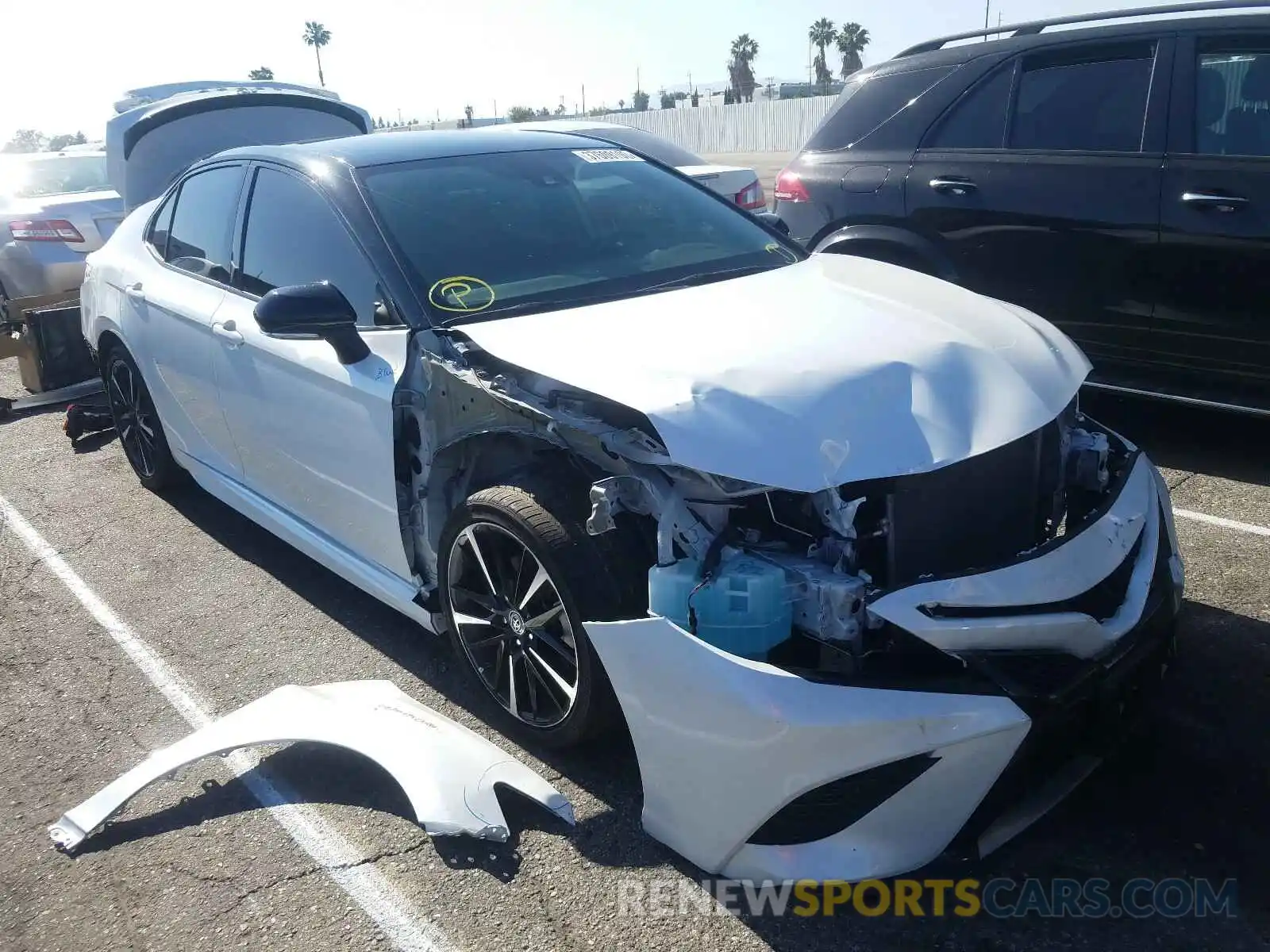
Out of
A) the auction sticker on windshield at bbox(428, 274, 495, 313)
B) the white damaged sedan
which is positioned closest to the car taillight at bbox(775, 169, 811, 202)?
the white damaged sedan

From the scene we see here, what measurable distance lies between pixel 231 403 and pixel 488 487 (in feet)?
5.20

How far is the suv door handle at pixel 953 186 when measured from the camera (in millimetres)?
5266

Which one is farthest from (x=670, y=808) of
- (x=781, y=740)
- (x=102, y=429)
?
(x=102, y=429)

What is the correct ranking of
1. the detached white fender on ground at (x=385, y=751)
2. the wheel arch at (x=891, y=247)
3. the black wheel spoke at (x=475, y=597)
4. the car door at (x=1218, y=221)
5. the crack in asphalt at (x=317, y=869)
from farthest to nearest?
the wheel arch at (x=891, y=247) < the car door at (x=1218, y=221) < the black wheel spoke at (x=475, y=597) < the detached white fender on ground at (x=385, y=751) < the crack in asphalt at (x=317, y=869)

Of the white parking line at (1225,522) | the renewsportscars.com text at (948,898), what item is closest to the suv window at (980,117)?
the white parking line at (1225,522)

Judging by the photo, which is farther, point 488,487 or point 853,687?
point 488,487

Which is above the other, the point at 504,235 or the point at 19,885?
the point at 504,235

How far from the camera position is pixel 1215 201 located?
453 centimetres

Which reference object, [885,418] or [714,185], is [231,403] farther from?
[714,185]

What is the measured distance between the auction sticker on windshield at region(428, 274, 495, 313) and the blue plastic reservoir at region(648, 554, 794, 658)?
4.02 feet

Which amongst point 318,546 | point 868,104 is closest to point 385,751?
point 318,546

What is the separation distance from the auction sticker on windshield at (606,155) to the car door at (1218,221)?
7.69 ft

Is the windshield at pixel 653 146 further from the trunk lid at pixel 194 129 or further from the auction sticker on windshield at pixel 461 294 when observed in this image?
the auction sticker on windshield at pixel 461 294

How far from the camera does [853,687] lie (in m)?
2.19
